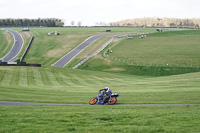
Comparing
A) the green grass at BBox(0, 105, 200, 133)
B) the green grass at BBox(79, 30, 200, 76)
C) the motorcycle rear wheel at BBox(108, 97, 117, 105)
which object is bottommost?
the green grass at BBox(79, 30, 200, 76)

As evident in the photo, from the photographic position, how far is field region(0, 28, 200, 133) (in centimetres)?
1964

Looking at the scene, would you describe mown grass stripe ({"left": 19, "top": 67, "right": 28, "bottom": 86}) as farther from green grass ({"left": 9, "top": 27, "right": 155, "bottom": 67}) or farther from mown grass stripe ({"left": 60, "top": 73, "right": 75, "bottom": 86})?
green grass ({"left": 9, "top": 27, "right": 155, "bottom": 67})

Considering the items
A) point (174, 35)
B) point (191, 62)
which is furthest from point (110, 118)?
point (174, 35)

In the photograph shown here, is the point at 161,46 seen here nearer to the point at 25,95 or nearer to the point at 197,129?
the point at 25,95

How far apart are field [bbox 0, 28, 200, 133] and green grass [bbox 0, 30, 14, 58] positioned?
925 centimetres

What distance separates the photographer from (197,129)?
58.1ft

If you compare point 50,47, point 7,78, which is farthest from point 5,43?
point 7,78

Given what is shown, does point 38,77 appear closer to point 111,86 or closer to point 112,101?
point 111,86

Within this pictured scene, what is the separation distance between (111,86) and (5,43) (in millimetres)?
90166

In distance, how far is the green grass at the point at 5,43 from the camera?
114 metres

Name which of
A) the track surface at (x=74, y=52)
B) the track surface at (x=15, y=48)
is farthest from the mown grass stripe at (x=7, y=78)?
the track surface at (x=15, y=48)

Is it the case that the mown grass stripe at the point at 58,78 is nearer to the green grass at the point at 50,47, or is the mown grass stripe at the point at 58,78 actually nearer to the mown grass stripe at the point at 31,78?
the mown grass stripe at the point at 31,78

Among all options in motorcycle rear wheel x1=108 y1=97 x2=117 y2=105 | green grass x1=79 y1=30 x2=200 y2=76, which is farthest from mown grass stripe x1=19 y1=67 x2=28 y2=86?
motorcycle rear wheel x1=108 y1=97 x2=117 y2=105

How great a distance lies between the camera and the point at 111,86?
47500mm
